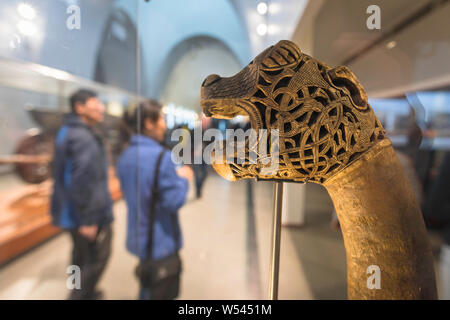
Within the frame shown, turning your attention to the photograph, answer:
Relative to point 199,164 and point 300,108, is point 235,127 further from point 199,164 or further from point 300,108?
point 300,108

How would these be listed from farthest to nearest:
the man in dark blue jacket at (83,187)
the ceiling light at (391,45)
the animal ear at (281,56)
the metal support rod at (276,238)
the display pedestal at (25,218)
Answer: the display pedestal at (25,218) < the man in dark blue jacket at (83,187) < the ceiling light at (391,45) < the metal support rod at (276,238) < the animal ear at (281,56)

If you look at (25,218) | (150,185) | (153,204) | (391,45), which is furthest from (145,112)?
(25,218)

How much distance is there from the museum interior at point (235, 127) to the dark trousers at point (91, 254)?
1.1 inches

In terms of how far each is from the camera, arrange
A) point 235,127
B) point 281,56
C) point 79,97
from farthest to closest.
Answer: point 79,97 < point 235,127 < point 281,56

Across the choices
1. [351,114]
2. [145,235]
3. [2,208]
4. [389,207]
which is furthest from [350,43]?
[2,208]

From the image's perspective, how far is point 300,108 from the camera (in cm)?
55

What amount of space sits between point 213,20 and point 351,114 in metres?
1.07

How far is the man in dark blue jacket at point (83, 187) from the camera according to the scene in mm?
1421

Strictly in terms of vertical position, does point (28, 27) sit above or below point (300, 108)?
above

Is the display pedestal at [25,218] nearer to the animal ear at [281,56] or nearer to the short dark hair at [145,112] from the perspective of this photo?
the short dark hair at [145,112]

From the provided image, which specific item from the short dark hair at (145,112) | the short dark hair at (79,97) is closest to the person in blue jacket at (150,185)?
the short dark hair at (145,112)

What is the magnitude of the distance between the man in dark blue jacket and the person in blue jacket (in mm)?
272

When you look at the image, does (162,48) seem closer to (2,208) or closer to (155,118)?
(155,118)

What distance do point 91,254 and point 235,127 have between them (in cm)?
134
